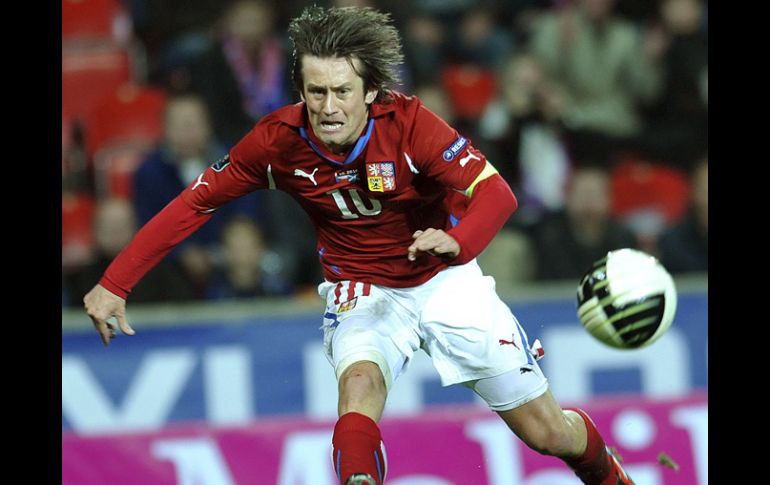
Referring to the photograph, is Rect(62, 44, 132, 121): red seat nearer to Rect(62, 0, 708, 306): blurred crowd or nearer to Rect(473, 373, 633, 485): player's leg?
Rect(62, 0, 708, 306): blurred crowd

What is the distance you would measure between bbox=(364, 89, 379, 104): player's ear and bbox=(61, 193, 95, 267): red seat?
3.83 metres

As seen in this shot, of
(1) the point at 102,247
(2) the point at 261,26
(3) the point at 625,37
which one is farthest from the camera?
(3) the point at 625,37

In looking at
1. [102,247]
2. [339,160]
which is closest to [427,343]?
[339,160]

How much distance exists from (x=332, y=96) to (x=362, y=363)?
0.99 m

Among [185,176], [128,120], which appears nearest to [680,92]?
[185,176]

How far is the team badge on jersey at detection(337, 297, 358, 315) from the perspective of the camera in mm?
4527

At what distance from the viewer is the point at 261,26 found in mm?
7934

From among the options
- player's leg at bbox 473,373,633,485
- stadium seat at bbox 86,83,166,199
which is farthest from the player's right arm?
stadium seat at bbox 86,83,166,199

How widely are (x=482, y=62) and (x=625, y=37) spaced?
1111 millimetres

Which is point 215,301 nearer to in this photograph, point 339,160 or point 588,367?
point 588,367

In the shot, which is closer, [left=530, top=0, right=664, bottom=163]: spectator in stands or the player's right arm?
the player's right arm

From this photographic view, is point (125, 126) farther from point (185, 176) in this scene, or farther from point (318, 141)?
point (318, 141)

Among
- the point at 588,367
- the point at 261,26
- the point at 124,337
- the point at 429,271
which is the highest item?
the point at 261,26

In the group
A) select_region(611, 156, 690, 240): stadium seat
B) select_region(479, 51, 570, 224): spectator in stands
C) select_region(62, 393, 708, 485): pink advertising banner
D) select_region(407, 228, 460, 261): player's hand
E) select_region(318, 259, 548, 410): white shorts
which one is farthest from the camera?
select_region(611, 156, 690, 240): stadium seat
